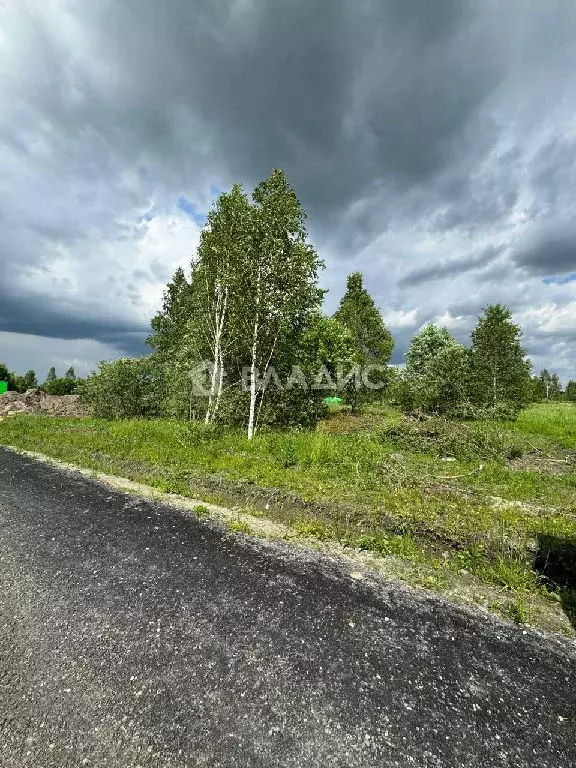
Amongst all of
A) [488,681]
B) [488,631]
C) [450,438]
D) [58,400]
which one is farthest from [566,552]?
[58,400]

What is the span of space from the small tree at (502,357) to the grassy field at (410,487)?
41.1ft

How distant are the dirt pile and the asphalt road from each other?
102 ft

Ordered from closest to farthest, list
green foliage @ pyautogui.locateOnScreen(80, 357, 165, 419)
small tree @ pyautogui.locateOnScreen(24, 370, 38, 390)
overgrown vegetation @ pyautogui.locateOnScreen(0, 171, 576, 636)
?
overgrown vegetation @ pyautogui.locateOnScreen(0, 171, 576, 636)
green foliage @ pyautogui.locateOnScreen(80, 357, 165, 419)
small tree @ pyautogui.locateOnScreen(24, 370, 38, 390)

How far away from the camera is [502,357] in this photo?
31.2 meters

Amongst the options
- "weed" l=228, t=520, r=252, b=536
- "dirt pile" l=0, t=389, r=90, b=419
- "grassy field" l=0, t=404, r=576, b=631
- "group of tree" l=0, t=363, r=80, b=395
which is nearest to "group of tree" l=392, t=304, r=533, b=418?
"grassy field" l=0, t=404, r=576, b=631

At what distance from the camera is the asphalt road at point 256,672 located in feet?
9.31

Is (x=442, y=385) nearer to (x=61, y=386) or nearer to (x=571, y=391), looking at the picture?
(x=61, y=386)

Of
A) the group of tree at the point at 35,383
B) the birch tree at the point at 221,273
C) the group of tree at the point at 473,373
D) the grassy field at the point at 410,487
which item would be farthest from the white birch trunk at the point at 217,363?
the group of tree at the point at 35,383

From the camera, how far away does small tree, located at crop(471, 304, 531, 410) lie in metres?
29.1

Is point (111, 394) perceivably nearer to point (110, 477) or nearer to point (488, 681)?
point (110, 477)

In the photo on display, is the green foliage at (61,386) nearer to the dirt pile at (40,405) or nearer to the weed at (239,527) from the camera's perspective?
the dirt pile at (40,405)

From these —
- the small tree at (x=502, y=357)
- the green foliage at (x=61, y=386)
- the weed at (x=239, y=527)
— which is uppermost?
the small tree at (x=502, y=357)

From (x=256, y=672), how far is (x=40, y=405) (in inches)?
1533

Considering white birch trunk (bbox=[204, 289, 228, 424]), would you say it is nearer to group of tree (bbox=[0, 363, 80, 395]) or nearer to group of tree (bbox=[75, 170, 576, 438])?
group of tree (bbox=[75, 170, 576, 438])
